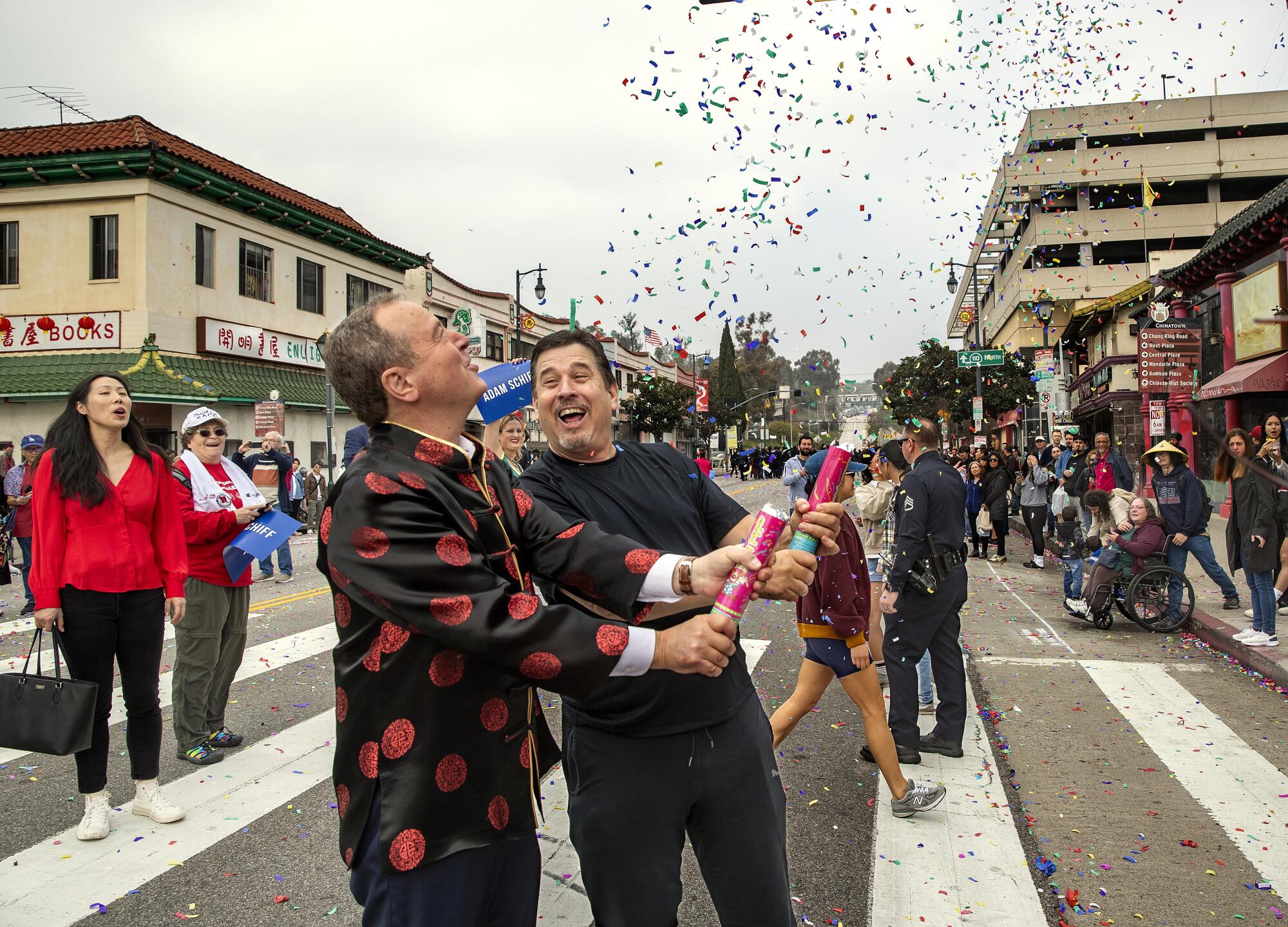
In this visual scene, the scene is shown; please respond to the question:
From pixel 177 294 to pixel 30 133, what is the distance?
653cm

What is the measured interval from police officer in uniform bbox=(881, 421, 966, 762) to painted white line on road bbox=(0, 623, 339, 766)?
467cm

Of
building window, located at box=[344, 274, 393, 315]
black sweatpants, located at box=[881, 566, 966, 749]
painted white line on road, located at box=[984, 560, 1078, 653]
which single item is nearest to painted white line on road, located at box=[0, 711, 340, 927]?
black sweatpants, located at box=[881, 566, 966, 749]

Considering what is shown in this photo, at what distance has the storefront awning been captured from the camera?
1677 centimetres

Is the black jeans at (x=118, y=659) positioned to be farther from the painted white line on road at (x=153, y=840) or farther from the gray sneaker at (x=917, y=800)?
the gray sneaker at (x=917, y=800)

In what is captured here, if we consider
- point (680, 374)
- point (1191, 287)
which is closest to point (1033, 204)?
point (1191, 287)

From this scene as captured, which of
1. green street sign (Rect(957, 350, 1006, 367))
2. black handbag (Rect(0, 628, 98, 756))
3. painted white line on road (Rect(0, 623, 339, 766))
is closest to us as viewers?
black handbag (Rect(0, 628, 98, 756))

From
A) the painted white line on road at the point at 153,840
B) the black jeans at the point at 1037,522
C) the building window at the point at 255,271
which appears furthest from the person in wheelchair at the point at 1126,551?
the building window at the point at 255,271

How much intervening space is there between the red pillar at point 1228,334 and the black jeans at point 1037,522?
299 inches

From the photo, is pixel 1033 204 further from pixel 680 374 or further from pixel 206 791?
pixel 206 791

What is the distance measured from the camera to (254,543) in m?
5.35

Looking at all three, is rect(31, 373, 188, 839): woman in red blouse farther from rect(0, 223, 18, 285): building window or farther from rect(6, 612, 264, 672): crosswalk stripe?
rect(0, 223, 18, 285): building window

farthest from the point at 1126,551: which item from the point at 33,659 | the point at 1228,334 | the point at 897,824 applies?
the point at 1228,334

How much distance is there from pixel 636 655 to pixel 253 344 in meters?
25.8

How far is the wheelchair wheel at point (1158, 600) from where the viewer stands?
345 inches
